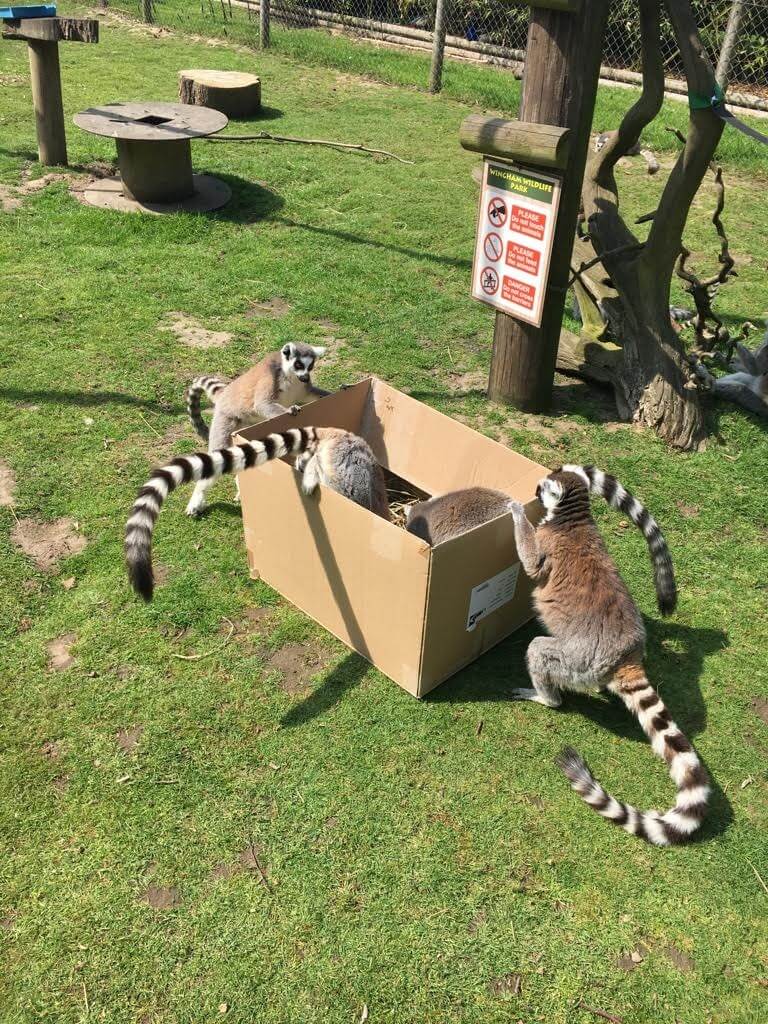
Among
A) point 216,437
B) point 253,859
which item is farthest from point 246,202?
point 253,859

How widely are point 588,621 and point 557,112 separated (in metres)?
2.82

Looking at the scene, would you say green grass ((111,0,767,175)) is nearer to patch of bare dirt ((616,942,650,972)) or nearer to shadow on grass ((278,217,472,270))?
shadow on grass ((278,217,472,270))

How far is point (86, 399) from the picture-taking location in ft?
16.5

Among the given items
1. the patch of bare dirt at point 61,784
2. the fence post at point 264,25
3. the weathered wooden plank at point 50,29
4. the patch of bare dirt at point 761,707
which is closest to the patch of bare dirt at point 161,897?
the patch of bare dirt at point 61,784

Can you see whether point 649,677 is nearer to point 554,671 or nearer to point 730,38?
point 554,671

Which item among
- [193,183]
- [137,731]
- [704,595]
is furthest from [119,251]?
[704,595]

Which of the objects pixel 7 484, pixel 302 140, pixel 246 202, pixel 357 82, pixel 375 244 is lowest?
pixel 7 484

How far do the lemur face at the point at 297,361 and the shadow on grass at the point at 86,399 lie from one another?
110 centimetres

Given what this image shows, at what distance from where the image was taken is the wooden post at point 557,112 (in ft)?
13.7

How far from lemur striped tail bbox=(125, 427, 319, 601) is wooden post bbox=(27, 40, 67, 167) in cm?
644

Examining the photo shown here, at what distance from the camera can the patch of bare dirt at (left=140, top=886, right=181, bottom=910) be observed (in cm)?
254

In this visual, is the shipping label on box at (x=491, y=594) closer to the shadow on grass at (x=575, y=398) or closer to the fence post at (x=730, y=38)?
the shadow on grass at (x=575, y=398)

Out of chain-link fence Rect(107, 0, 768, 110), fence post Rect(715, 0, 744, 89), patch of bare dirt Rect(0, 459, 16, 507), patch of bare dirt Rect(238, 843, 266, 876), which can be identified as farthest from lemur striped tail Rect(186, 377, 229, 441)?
chain-link fence Rect(107, 0, 768, 110)

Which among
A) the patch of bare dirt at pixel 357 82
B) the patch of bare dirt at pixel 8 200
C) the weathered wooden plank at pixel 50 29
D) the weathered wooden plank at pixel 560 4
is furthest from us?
the patch of bare dirt at pixel 357 82
